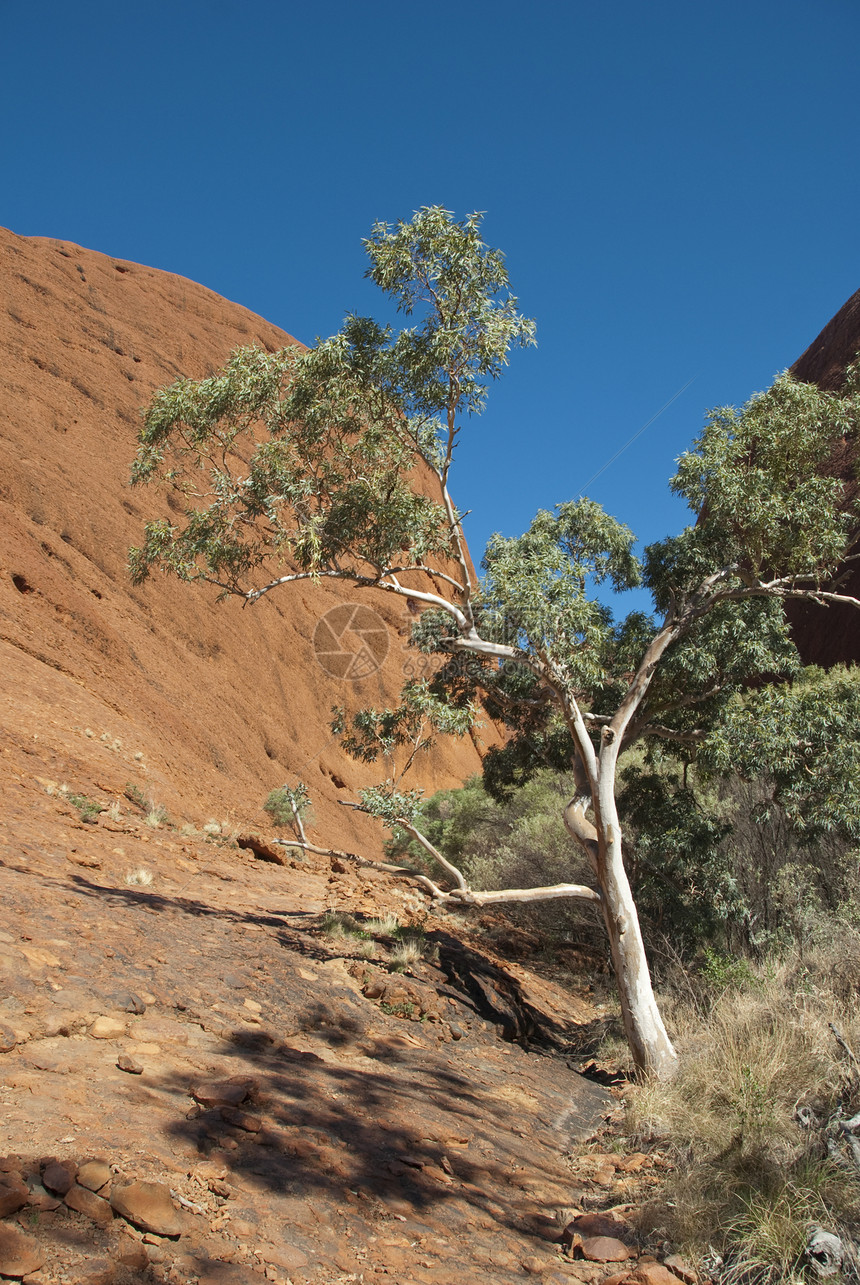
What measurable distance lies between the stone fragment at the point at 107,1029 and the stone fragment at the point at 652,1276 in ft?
10.3

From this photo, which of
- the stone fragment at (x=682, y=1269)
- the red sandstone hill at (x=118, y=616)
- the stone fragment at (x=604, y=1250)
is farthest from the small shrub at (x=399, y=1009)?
the red sandstone hill at (x=118, y=616)

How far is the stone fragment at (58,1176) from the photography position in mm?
2973

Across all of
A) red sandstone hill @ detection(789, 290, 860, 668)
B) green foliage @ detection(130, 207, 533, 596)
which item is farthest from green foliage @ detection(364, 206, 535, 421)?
red sandstone hill @ detection(789, 290, 860, 668)

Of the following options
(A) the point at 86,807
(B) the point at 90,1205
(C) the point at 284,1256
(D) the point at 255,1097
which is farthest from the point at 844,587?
(B) the point at 90,1205

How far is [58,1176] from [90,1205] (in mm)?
161

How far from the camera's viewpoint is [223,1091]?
4.50 m

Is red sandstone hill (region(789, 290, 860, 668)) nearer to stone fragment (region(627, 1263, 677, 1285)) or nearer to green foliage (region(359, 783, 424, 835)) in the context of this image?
green foliage (region(359, 783, 424, 835))

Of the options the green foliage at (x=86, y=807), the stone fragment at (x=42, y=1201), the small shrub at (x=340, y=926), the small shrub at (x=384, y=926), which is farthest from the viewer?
the green foliage at (x=86, y=807)

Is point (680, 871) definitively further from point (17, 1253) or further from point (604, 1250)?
point (17, 1253)

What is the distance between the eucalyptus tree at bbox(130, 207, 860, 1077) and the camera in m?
8.55

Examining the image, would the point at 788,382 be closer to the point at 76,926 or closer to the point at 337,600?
the point at 76,926

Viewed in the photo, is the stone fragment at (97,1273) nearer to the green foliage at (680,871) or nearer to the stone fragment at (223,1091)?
the stone fragment at (223,1091)

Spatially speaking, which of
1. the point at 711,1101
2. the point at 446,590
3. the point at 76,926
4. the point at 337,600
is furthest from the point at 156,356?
the point at 711,1101

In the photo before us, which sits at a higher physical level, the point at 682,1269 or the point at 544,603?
the point at 544,603
